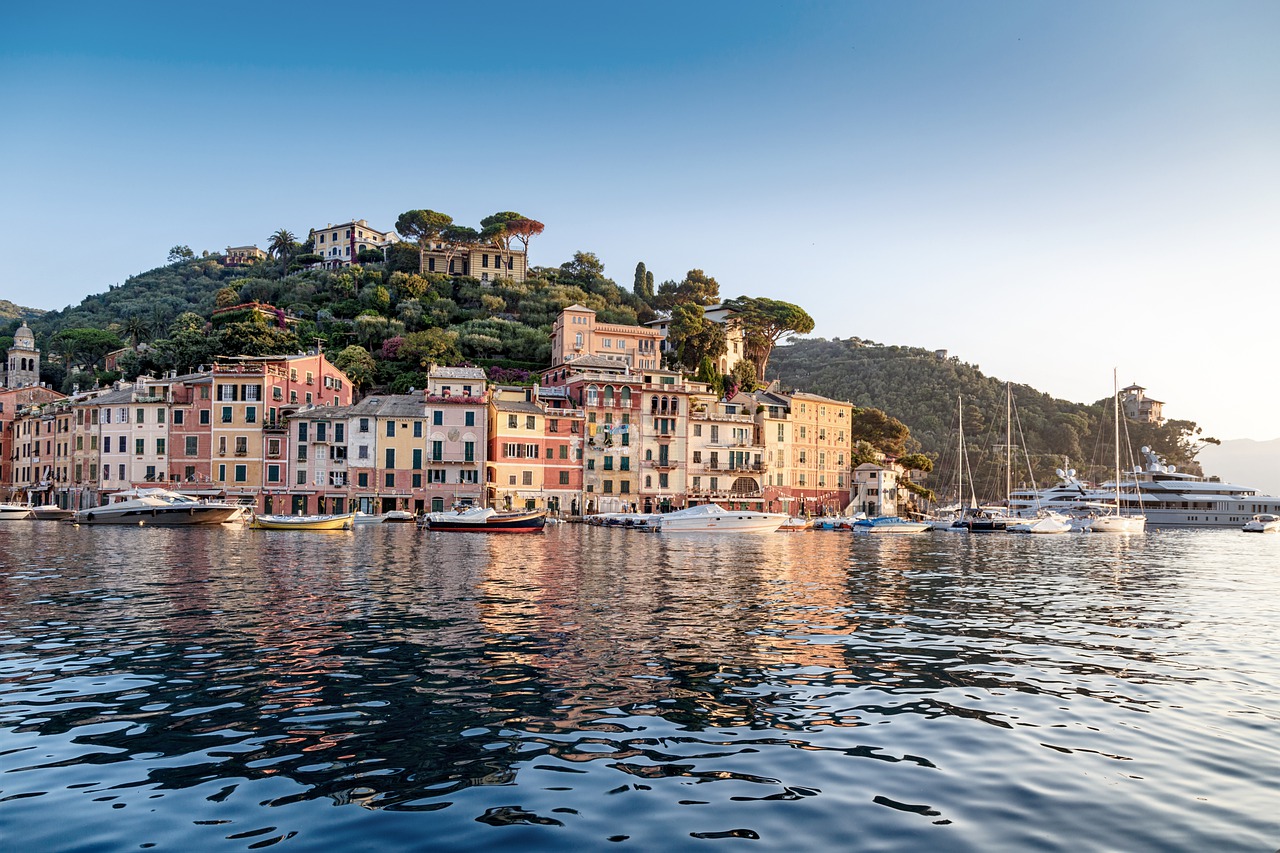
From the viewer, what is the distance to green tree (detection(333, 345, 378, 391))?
295ft

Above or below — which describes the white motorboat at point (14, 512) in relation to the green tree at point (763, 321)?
below

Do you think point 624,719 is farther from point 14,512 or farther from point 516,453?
point 14,512

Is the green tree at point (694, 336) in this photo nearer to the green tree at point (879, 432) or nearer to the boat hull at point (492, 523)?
the green tree at point (879, 432)

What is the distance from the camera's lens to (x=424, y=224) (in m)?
127

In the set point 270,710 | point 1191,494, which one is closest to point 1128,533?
point 1191,494

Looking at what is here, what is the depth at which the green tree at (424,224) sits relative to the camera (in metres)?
127

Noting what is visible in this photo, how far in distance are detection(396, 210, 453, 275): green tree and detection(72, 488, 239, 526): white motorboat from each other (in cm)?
6802

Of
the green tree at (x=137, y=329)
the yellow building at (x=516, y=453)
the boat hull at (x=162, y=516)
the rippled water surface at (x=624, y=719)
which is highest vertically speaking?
the green tree at (x=137, y=329)

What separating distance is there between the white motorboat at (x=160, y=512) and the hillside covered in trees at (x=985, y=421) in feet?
349

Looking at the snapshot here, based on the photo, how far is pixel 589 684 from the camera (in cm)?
1335

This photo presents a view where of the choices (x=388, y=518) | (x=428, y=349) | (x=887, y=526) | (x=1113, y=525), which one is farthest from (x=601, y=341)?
(x=1113, y=525)

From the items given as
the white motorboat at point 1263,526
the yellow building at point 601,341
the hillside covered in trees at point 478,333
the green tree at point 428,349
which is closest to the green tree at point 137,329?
the hillside covered in trees at point 478,333

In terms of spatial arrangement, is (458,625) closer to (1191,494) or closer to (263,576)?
(263,576)

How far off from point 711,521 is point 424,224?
3173 inches
